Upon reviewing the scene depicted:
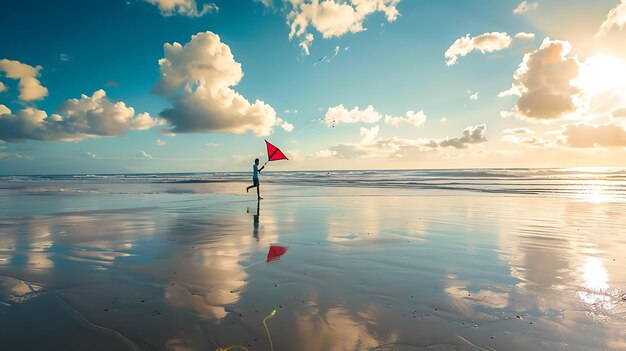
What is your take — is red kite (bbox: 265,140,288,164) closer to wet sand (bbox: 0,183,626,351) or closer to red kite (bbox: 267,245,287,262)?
wet sand (bbox: 0,183,626,351)

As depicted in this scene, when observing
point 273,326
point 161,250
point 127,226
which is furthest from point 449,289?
point 127,226

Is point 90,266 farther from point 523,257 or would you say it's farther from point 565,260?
point 565,260

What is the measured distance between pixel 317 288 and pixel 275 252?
277 cm

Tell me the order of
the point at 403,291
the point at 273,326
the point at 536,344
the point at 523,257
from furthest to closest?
the point at 523,257
the point at 403,291
the point at 273,326
the point at 536,344

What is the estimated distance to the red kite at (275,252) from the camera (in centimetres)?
771

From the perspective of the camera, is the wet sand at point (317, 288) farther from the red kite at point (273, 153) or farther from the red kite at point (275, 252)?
the red kite at point (273, 153)

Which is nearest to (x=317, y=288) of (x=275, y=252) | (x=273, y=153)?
(x=275, y=252)

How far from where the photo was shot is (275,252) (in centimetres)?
823

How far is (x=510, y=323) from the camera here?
4387mm

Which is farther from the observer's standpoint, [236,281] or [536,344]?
[236,281]

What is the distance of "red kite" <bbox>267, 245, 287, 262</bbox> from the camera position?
771 centimetres

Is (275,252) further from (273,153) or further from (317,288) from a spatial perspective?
(273,153)

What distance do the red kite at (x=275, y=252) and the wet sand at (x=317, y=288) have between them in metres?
0.23

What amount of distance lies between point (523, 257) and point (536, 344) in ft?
14.7
